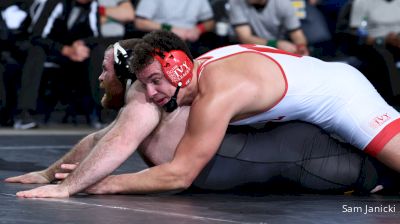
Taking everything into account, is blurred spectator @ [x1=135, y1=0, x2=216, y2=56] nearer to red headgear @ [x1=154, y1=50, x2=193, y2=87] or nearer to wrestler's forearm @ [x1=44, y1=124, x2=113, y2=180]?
wrestler's forearm @ [x1=44, y1=124, x2=113, y2=180]

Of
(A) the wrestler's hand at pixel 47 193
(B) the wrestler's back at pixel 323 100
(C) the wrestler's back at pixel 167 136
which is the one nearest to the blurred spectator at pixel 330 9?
(B) the wrestler's back at pixel 323 100

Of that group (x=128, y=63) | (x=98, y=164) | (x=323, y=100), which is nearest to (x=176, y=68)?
(x=128, y=63)

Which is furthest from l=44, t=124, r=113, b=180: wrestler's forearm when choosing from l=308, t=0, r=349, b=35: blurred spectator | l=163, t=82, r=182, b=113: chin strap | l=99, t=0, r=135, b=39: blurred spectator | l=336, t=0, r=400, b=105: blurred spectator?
l=308, t=0, r=349, b=35: blurred spectator

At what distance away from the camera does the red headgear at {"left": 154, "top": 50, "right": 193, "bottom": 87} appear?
4461 millimetres

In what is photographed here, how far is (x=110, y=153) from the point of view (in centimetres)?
442

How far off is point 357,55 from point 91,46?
2292 mm

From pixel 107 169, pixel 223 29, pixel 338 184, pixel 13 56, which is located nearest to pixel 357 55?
pixel 223 29

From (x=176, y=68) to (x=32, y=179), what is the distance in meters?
1.03

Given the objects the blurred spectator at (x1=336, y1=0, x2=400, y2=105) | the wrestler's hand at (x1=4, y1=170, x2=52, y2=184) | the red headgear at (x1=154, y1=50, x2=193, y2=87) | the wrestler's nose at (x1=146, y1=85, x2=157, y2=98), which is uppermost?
the red headgear at (x1=154, y1=50, x2=193, y2=87)

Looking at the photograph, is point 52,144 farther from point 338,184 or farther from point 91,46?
point 338,184

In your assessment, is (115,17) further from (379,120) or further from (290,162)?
(379,120)

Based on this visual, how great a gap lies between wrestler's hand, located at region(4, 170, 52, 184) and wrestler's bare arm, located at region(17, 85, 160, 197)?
1.91ft

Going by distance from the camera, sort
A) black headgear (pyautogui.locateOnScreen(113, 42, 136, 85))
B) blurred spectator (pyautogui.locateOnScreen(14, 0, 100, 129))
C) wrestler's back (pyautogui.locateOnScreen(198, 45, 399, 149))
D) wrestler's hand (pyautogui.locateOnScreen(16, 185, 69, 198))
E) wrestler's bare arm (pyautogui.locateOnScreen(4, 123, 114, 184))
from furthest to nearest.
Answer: blurred spectator (pyautogui.locateOnScreen(14, 0, 100, 129))
wrestler's bare arm (pyautogui.locateOnScreen(4, 123, 114, 184))
black headgear (pyautogui.locateOnScreen(113, 42, 136, 85))
wrestler's back (pyautogui.locateOnScreen(198, 45, 399, 149))
wrestler's hand (pyautogui.locateOnScreen(16, 185, 69, 198))

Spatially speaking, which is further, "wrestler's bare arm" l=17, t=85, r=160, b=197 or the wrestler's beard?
the wrestler's beard
